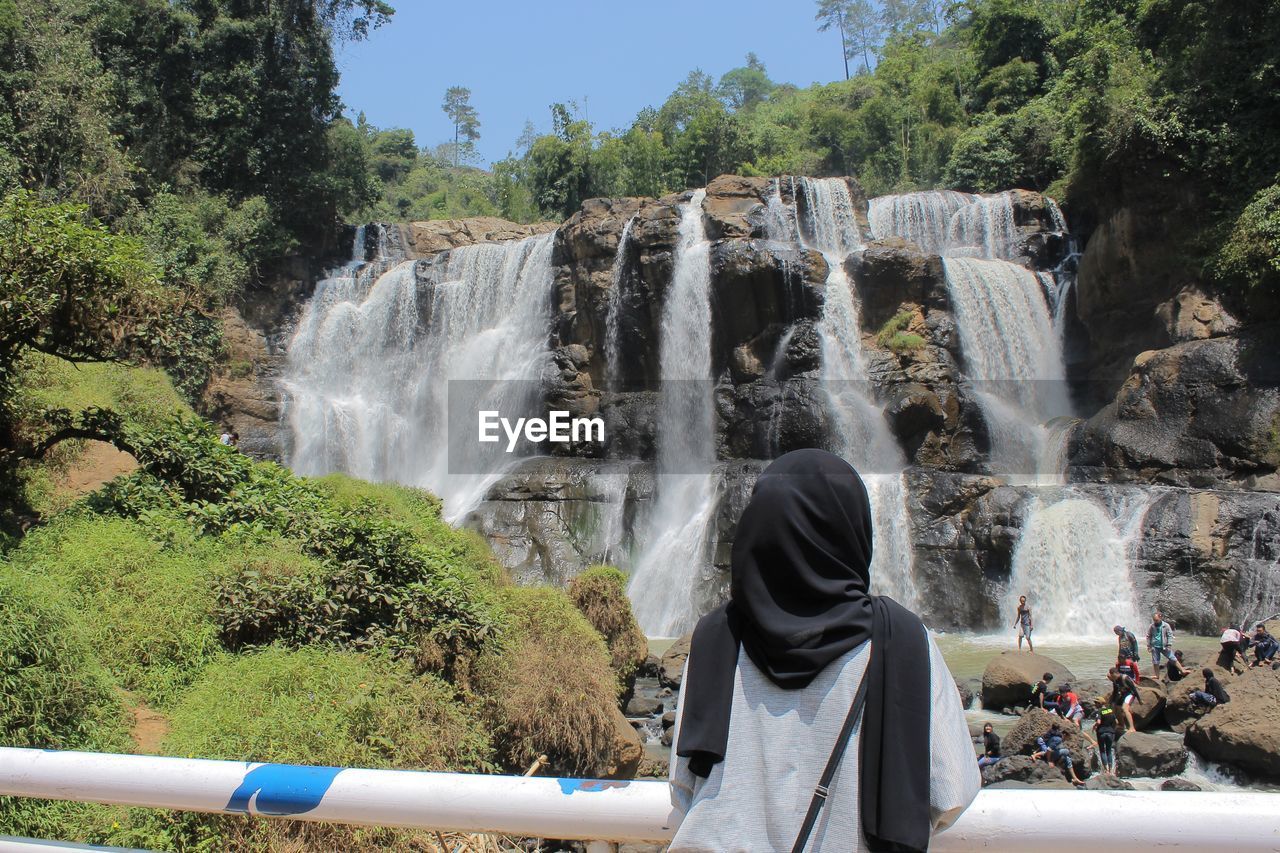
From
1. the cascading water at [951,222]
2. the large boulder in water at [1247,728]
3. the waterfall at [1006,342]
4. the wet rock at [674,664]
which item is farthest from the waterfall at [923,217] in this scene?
the large boulder in water at [1247,728]

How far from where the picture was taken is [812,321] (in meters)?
21.4

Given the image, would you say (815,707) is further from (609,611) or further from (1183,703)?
(1183,703)

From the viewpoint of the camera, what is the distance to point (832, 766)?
1.54 meters

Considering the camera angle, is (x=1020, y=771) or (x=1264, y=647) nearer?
(x=1020, y=771)

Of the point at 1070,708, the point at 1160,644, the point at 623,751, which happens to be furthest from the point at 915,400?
the point at 623,751

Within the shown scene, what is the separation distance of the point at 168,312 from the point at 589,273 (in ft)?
51.2

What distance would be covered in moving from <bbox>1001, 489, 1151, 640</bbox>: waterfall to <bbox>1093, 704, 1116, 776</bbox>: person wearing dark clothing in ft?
19.9

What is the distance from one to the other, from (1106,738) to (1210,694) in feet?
5.63

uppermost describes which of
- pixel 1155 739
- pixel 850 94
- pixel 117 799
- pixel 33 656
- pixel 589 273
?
pixel 850 94

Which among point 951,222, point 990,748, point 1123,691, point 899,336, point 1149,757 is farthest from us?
point 951,222

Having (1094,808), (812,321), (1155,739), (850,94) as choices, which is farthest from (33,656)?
(850,94)

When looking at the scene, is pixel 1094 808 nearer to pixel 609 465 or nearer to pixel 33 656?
pixel 33 656

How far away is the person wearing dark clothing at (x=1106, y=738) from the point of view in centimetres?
941

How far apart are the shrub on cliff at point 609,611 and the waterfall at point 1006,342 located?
13.0 metres
